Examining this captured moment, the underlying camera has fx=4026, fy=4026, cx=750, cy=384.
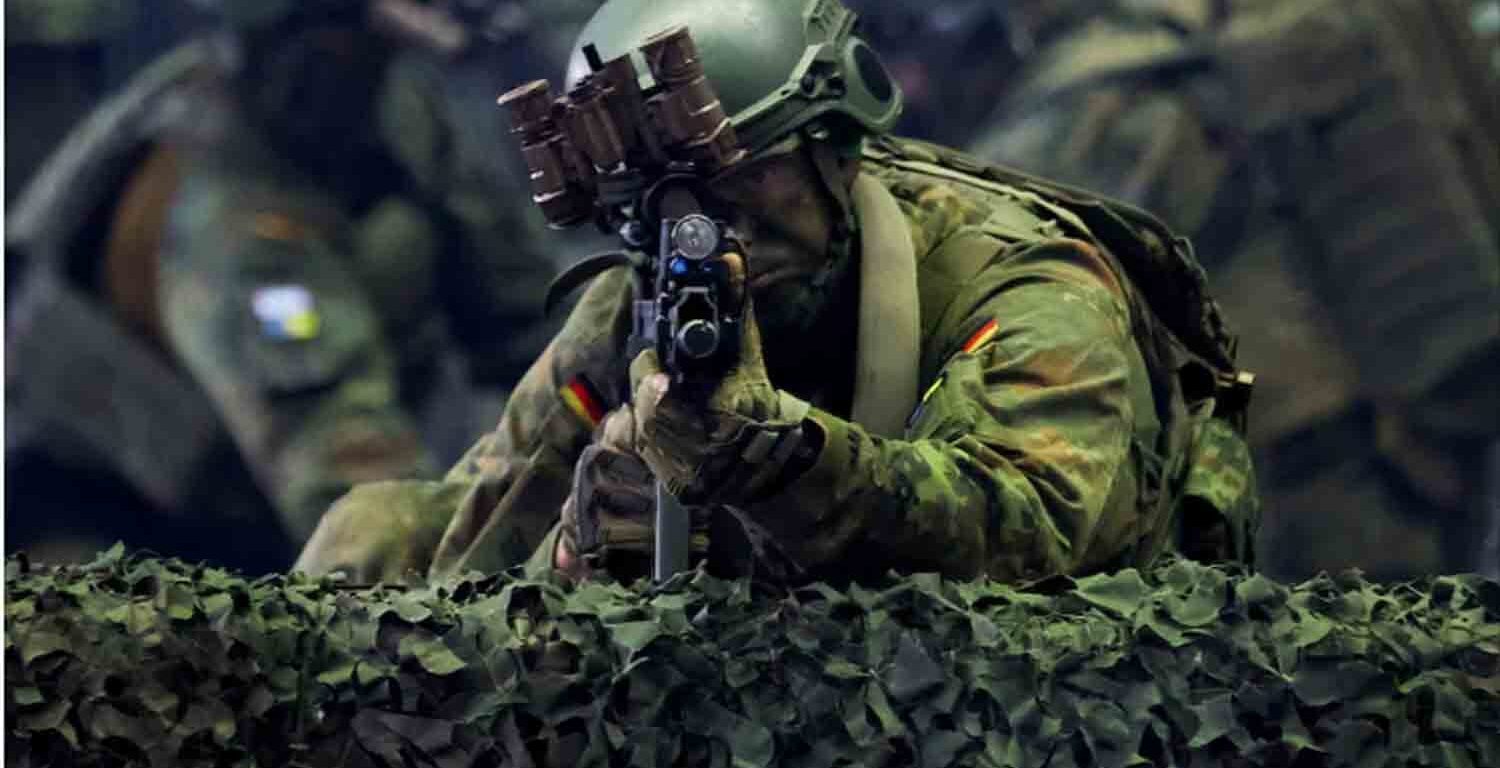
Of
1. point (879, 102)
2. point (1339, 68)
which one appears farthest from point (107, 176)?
point (879, 102)

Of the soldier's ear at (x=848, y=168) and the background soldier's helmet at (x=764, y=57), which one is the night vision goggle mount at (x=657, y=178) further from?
the soldier's ear at (x=848, y=168)

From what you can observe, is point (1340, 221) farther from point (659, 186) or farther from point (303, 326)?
point (659, 186)

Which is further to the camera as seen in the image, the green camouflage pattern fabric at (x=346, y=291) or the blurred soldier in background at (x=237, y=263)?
the blurred soldier in background at (x=237, y=263)

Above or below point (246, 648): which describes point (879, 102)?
above

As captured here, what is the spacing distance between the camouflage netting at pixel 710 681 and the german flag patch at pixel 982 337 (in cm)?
68

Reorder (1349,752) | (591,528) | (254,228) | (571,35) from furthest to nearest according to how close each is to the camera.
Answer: (571,35) → (254,228) → (591,528) → (1349,752)

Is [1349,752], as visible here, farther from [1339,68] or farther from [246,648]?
[1339,68]

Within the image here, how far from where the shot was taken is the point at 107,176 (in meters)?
10.6

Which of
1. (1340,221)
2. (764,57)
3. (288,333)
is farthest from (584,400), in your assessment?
(1340,221)

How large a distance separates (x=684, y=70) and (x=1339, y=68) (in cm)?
700

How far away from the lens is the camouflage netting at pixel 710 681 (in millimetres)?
3928

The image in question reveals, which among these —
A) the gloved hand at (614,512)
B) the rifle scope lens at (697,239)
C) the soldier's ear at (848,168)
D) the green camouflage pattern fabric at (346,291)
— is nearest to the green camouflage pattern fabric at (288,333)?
the green camouflage pattern fabric at (346,291)

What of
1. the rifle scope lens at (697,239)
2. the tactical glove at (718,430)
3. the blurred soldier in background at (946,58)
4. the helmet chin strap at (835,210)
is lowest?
the blurred soldier in background at (946,58)

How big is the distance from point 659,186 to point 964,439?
17.2 inches
